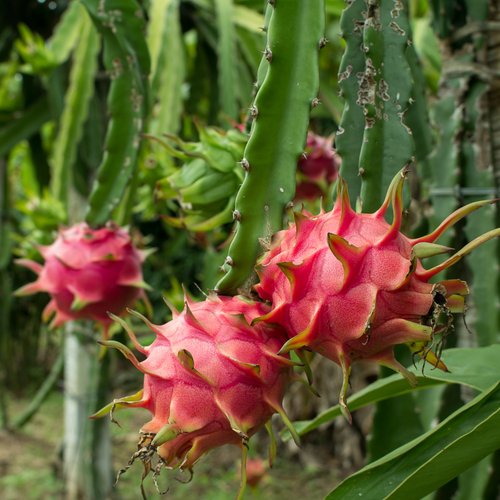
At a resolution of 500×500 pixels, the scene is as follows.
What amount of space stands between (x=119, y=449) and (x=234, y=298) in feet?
11.1

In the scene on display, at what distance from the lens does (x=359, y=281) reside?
1.46 feet

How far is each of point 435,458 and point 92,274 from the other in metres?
0.70

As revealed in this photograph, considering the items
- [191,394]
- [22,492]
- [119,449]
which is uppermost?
[191,394]

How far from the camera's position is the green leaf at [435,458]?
17.9 inches

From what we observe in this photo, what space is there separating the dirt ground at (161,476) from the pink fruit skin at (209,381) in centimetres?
219

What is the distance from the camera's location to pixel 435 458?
45 cm

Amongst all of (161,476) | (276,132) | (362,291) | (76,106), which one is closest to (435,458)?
(362,291)

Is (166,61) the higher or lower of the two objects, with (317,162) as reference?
higher

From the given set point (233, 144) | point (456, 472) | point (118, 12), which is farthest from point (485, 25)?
point (456, 472)

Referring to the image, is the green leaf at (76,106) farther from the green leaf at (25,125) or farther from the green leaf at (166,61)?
the green leaf at (25,125)

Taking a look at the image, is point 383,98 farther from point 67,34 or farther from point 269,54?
point 67,34

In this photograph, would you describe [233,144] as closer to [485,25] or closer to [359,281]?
[359,281]

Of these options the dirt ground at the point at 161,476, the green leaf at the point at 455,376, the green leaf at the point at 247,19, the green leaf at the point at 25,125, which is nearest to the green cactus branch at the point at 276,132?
the green leaf at the point at 455,376

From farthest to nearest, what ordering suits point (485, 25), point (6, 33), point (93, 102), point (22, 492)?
point (22, 492)
point (6, 33)
point (93, 102)
point (485, 25)
